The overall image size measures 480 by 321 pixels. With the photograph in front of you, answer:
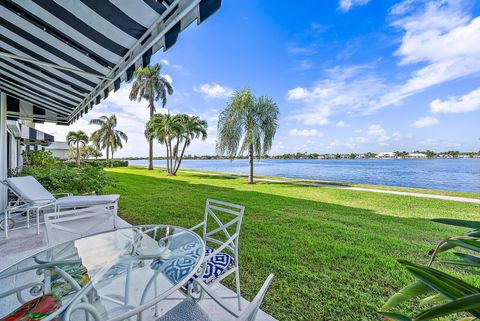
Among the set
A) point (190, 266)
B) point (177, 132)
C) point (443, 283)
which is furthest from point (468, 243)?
point (177, 132)

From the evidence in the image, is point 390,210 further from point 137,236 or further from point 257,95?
point 257,95

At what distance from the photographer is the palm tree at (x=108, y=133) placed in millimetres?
36688

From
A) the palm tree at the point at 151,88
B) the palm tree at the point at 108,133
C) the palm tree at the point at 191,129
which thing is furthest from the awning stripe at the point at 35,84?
the palm tree at the point at 108,133

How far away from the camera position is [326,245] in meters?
3.65

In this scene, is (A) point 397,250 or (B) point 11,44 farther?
(A) point 397,250

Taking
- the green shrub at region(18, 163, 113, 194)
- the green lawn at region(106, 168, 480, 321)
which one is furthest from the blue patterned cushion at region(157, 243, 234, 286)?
the green shrub at region(18, 163, 113, 194)

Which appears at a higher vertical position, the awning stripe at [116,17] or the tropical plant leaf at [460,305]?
the awning stripe at [116,17]

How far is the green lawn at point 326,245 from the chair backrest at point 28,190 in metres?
1.81

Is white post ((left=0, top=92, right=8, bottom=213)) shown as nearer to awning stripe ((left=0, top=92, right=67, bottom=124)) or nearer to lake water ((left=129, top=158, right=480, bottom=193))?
awning stripe ((left=0, top=92, right=67, bottom=124))

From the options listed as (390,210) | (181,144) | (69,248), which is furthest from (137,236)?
(181,144)

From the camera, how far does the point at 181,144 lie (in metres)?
21.1

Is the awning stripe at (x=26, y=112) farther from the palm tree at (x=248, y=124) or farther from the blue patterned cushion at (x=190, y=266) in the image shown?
the palm tree at (x=248, y=124)

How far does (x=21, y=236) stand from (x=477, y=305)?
6.19m

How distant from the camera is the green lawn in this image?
229 cm
